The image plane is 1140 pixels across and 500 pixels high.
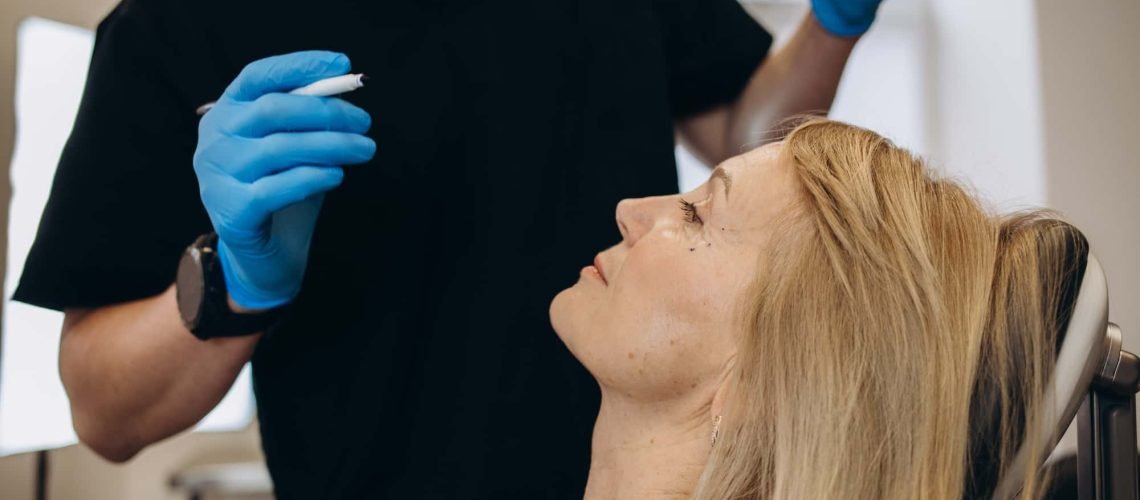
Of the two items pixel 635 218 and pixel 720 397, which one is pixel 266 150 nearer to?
pixel 635 218

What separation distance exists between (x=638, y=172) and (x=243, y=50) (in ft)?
1.69

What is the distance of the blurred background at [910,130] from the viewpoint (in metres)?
1.74

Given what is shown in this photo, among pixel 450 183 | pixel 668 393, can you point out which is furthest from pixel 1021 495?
pixel 450 183

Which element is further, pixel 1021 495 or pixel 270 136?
pixel 270 136

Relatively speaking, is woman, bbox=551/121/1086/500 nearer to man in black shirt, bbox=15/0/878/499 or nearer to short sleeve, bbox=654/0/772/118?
man in black shirt, bbox=15/0/878/499

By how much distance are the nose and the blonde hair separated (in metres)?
0.15

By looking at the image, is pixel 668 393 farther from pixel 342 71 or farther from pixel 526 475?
pixel 342 71

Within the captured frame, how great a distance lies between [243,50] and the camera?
115 cm

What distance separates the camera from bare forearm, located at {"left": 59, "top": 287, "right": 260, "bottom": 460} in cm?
106

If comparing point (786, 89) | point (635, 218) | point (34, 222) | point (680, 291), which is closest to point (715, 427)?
point (680, 291)

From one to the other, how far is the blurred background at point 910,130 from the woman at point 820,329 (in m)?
0.87

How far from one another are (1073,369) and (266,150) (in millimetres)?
780

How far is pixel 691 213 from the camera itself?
1008mm

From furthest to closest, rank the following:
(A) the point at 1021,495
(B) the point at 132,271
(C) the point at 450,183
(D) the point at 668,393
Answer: (C) the point at 450,183, (B) the point at 132,271, (D) the point at 668,393, (A) the point at 1021,495
